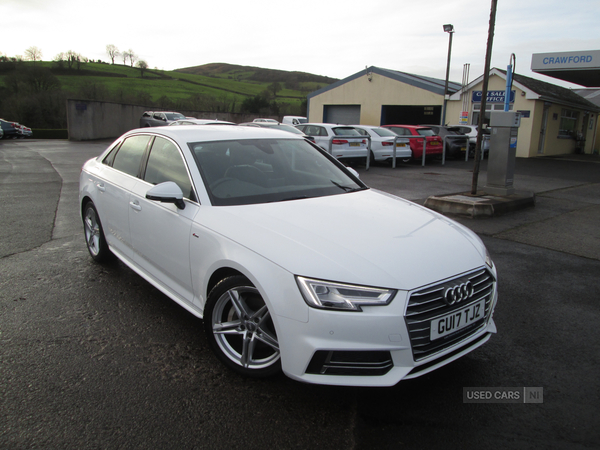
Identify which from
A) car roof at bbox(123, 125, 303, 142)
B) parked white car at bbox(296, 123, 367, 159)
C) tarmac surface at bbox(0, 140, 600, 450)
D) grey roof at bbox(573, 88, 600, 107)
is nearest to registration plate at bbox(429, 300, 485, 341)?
tarmac surface at bbox(0, 140, 600, 450)

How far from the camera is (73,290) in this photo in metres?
4.29

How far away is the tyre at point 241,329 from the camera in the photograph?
269cm

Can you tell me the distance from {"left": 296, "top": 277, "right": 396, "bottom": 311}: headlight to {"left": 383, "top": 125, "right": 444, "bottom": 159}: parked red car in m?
17.0

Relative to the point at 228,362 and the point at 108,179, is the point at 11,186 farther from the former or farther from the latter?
the point at 228,362

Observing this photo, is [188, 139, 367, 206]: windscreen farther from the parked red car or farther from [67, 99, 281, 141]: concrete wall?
[67, 99, 281, 141]: concrete wall

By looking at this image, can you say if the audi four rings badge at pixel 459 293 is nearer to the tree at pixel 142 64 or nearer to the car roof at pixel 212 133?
the car roof at pixel 212 133

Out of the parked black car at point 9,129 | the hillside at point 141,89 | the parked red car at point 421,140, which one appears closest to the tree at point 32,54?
the hillside at point 141,89

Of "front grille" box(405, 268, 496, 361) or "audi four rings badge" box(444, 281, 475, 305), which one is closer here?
"front grille" box(405, 268, 496, 361)

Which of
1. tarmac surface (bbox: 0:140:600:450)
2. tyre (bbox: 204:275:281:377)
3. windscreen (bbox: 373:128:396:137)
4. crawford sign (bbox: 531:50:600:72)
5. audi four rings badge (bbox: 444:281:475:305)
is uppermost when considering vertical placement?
crawford sign (bbox: 531:50:600:72)

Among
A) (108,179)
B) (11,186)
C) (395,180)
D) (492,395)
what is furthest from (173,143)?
(395,180)

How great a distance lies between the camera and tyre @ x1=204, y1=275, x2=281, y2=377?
2.69m

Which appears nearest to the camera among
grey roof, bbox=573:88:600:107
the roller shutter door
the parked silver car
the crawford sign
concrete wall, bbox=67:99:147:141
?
the crawford sign

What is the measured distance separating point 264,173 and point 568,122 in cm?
2903

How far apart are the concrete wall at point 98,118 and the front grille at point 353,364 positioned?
3332 cm
